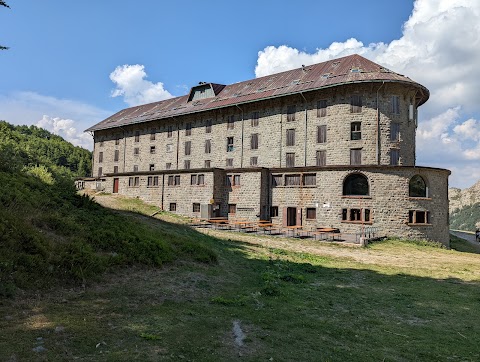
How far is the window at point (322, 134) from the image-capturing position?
35.9m

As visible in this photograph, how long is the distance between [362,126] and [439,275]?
2111cm

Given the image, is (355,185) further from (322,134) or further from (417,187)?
(322,134)

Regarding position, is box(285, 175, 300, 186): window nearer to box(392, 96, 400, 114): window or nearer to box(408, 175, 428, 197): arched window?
box(408, 175, 428, 197): arched window

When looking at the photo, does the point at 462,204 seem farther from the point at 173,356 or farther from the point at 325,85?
the point at 173,356

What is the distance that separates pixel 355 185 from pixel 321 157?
214 inches

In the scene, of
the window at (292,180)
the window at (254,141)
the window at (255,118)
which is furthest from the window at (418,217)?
the window at (255,118)

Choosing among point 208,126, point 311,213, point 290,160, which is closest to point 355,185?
point 311,213

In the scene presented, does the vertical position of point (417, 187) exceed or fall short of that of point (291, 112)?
it falls short

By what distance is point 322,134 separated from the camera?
36062 mm

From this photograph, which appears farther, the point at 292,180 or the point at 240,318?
the point at 292,180

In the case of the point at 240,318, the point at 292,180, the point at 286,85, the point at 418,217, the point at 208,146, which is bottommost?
the point at 240,318

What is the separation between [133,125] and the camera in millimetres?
52656

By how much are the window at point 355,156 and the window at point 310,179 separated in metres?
4.23

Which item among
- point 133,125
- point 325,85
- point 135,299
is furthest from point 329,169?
point 133,125
